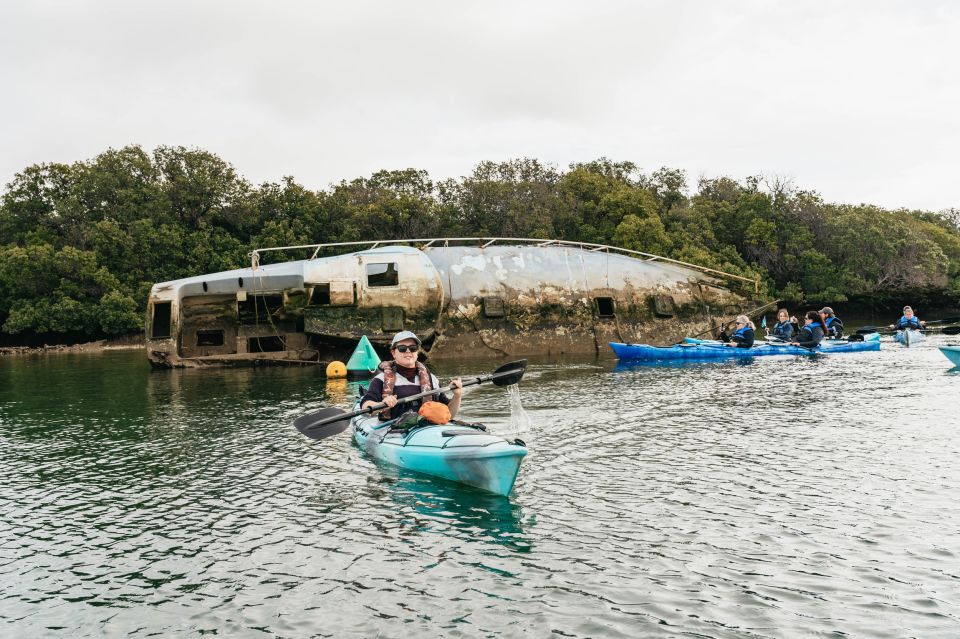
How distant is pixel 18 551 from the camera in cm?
959

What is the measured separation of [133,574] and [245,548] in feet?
4.21

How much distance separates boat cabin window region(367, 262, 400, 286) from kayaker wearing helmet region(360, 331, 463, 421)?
18.4 meters

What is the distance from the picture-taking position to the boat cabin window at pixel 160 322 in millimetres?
30922

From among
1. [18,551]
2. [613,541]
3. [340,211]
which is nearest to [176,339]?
[18,551]

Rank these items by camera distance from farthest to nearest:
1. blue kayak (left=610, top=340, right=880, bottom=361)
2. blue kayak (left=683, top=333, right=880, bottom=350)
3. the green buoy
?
blue kayak (left=683, top=333, right=880, bottom=350), blue kayak (left=610, top=340, right=880, bottom=361), the green buoy

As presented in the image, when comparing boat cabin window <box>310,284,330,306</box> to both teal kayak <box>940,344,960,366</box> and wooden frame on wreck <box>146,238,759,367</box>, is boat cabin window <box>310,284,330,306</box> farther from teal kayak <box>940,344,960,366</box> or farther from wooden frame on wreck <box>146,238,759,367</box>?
teal kayak <box>940,344,960,366</box>

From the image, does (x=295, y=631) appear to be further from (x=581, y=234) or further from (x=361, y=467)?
(x=581, y=234)

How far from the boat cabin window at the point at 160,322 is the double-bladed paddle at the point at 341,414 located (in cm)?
1948

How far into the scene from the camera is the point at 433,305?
107 feet

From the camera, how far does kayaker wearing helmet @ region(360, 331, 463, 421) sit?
13219 millimetres

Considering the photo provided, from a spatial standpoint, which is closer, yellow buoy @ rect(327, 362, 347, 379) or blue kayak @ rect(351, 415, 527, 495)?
blue kayak @ rect(351, 415, 527, 495)

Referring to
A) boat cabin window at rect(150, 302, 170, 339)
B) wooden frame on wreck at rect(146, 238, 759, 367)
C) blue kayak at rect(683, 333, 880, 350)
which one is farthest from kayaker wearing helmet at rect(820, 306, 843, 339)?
boat cabin window at rect(150, 302, 170, 339)

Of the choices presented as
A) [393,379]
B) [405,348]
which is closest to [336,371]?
[393,379]

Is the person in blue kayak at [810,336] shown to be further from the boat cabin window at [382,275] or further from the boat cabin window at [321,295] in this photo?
the boat cabin window at [321,295]
